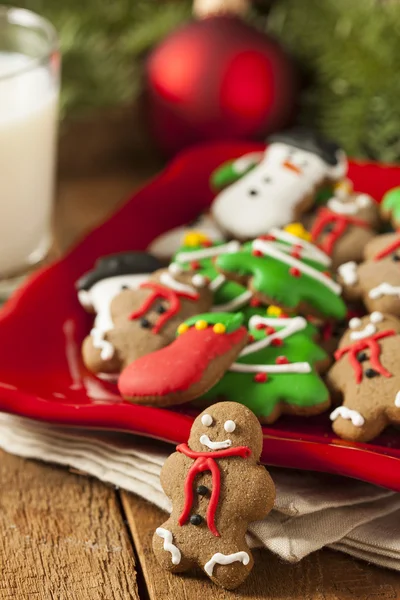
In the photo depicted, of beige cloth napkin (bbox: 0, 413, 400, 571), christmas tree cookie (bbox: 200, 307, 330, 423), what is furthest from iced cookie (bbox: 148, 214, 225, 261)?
beige cloth napkin (bbox: 0, 413, 400, 571)

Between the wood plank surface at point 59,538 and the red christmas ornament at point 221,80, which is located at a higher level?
the red christmas ornament at point 221,80

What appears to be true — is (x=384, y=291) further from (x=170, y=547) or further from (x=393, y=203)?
(x=170, y=547)

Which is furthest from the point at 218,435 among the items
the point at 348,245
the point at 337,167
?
the point at 337,167

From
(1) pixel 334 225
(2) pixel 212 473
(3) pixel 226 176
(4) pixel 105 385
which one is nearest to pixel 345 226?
(1) pixel 334 225

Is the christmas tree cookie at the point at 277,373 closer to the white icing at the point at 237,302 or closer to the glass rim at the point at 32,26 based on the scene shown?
the white icing at the point at 237,302

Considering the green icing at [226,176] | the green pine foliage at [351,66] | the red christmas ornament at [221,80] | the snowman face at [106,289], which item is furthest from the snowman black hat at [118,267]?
the green pine foliage at [351,66]

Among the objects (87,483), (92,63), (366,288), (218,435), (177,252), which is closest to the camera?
(218,435)

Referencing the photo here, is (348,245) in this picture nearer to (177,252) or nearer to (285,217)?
(285,217)
